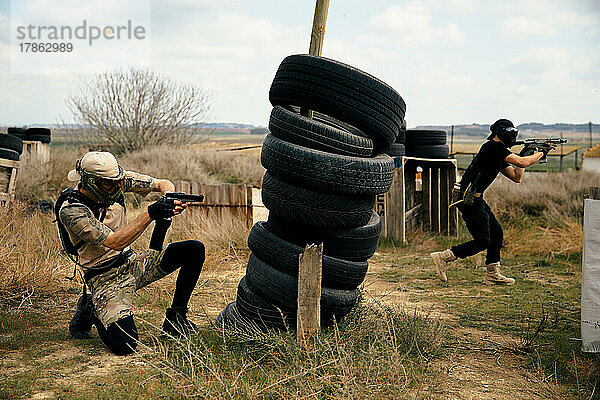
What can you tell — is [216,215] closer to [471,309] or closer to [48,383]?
[471,309]

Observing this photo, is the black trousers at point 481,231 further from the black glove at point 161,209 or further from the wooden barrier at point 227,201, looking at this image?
the black glove at point 161,209

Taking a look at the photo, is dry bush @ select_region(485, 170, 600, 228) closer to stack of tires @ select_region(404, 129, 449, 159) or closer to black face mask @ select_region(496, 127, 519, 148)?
stack of tires @ select_region(404, 129, 449, 159)

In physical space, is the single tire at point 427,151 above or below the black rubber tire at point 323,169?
above

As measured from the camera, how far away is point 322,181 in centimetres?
442

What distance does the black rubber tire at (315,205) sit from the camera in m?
4.50

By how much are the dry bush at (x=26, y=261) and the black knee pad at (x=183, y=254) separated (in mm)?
1771

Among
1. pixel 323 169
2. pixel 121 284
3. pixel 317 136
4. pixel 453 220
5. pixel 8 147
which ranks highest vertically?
pixel 8 147

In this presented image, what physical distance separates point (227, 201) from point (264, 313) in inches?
219

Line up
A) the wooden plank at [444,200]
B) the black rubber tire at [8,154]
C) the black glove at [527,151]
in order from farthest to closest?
the wooden plank at [444,200], the black rubber tire at [8,154], the black glove at [527,151]

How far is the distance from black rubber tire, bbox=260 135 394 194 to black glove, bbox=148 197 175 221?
0.82m

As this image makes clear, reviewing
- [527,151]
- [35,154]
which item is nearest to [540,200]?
[527,151]

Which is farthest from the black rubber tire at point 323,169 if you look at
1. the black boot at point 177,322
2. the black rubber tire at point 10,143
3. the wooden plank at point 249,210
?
the black rubber tire at point 10,143

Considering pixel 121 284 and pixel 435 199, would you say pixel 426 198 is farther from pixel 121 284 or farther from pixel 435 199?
pixel 121 284

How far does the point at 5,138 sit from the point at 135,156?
12269 mm
